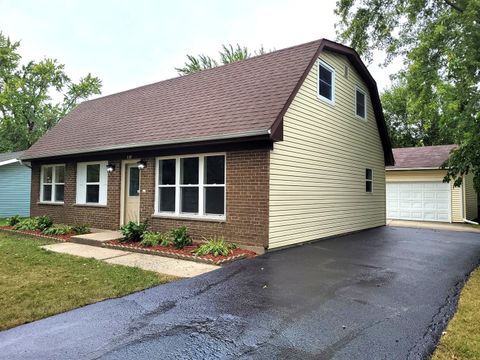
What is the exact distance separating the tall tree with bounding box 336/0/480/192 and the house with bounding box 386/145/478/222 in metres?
5.35

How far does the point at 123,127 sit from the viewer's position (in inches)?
456

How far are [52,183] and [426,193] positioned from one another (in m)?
17.8

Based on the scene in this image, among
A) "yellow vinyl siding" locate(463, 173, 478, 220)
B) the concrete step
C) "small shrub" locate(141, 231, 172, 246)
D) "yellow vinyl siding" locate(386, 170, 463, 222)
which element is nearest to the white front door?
the concrete step

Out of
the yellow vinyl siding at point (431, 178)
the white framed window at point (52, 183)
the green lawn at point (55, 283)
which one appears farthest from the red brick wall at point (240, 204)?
the yellow vinyl siding at point (431, 178)

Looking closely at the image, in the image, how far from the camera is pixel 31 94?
30.4 metres

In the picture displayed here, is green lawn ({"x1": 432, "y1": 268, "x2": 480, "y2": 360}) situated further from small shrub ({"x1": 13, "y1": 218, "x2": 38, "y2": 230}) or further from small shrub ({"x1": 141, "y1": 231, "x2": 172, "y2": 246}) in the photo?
small shrub ({"x1": 13, "y1": 218, "x2": 38, "y2": 230})

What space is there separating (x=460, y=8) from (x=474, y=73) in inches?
128

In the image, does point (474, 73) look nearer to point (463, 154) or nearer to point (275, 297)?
point (463, 154)

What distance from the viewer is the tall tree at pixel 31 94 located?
29.4m

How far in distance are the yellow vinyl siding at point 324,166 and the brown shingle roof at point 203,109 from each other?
1.72 feet

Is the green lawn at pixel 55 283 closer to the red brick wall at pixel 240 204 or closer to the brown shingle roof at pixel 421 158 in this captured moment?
the red brick wall at pixel 240 204

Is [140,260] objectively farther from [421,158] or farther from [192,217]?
[421,158]

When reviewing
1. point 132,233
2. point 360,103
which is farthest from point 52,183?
point 360,103

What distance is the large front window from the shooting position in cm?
870
